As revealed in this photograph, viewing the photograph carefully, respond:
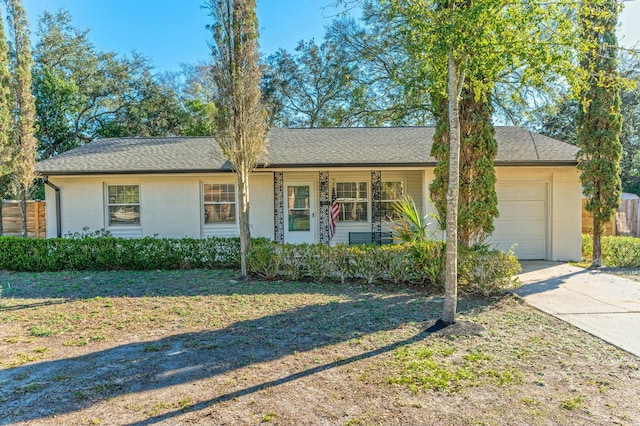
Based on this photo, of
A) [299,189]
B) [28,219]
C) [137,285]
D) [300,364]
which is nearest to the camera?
[300,364]

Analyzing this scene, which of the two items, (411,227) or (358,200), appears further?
(358,200)

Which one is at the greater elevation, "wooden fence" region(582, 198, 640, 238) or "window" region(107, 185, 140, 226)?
"window" region(107, 185, 140, 226)

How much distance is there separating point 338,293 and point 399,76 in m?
3.78

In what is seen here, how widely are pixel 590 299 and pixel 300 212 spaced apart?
7.72 meters

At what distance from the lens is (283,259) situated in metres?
8.14

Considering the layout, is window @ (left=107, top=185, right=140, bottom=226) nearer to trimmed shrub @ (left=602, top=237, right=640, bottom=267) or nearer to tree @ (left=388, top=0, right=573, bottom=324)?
tree @ (left=388, top=0, right=573, bottom=324)

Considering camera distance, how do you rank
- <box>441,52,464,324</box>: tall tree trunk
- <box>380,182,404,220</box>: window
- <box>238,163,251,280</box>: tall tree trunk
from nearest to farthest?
<box>441,52,464,324</box>: tall tree trunk, <box>238,163,251,280</box>: tall tree trunk, <box>380,182,404,220</box>: window

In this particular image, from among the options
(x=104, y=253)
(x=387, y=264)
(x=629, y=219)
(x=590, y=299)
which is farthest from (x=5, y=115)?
(x=629, y=219)

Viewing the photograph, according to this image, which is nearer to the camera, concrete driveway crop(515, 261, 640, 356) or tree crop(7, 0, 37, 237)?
concrete driveway crop(515, 261, 640, 356)

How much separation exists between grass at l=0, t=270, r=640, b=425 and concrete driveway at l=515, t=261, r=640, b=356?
35 cm

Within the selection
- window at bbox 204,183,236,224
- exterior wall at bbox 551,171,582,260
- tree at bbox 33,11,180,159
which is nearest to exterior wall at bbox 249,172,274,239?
window at bbox 204,183,236,224

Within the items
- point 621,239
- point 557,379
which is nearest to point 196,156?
point 557,379

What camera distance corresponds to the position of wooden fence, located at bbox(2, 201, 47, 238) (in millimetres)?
14953

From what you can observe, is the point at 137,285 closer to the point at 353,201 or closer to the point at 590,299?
the point at 353,201
